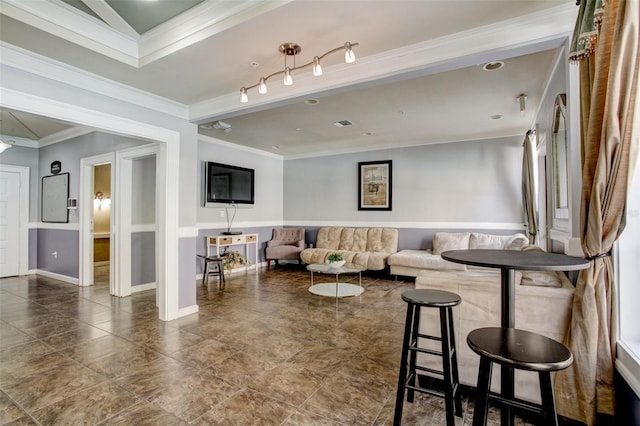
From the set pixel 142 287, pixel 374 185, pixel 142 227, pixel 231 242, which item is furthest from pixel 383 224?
pixel 142 287

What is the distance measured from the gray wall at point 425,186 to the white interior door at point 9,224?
17.2 ft

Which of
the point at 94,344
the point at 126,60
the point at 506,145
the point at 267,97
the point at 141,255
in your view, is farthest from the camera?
the point at 506,145

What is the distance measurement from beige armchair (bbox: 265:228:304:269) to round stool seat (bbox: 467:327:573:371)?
5.46 m

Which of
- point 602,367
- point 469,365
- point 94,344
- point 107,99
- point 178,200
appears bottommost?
point 94,344

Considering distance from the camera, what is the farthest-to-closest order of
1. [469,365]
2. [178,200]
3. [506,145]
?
[506,145] < [178,200] < [469,365]

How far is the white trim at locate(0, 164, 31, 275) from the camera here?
6.00 m

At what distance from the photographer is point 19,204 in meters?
6.01

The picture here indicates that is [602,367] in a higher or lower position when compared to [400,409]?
higher

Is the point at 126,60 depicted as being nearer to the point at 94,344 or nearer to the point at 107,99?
the point at 107,99

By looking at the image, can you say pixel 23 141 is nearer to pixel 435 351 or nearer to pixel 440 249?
pixel 435 351

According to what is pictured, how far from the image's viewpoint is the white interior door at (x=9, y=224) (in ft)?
19.1

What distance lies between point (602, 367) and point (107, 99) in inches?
167

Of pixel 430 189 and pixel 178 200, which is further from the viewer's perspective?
pixel 430 189

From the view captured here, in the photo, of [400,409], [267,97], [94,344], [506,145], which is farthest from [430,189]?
[94,344]
